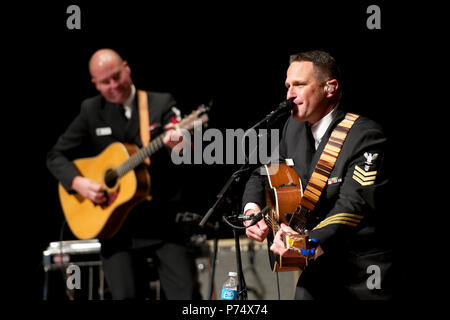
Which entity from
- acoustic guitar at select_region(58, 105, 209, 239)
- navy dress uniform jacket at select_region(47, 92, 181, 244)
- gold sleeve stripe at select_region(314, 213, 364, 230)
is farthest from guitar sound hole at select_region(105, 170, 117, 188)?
gold sleeve stripe at select_region(314, 213, 364, 230)

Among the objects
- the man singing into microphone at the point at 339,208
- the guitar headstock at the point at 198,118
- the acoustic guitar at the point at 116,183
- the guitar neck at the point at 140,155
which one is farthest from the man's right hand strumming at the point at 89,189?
the man singing into microphone at the point at 339,208

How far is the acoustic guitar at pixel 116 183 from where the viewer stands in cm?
367

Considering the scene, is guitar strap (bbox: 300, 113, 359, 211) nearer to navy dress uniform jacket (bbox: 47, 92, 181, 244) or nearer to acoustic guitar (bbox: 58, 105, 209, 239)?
acoustic guitar (bbox: 58, 105, 209, 239)

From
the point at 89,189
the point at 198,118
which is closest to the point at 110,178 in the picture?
the point at 89,189

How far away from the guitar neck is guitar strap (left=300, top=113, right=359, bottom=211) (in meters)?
1.45

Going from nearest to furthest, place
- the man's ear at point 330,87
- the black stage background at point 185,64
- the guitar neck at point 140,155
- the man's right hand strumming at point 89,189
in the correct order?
the man's ear at point 330,87, the guitar neck at point 140,155, the black stage background at point 185,64, the man's right hand strumming at point 89,189

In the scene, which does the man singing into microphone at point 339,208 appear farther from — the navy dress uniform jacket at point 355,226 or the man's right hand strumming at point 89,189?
the man's right hand strumming at point 89,189

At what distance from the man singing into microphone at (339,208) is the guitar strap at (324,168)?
0.06ft

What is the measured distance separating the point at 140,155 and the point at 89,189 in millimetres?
578

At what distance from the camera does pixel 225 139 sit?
3.72 m

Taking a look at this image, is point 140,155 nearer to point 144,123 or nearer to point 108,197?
point 144,123

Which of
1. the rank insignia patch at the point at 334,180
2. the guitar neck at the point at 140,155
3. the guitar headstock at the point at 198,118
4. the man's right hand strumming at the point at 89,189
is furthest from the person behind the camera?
the man's right hand strumming at the point at 89,189
